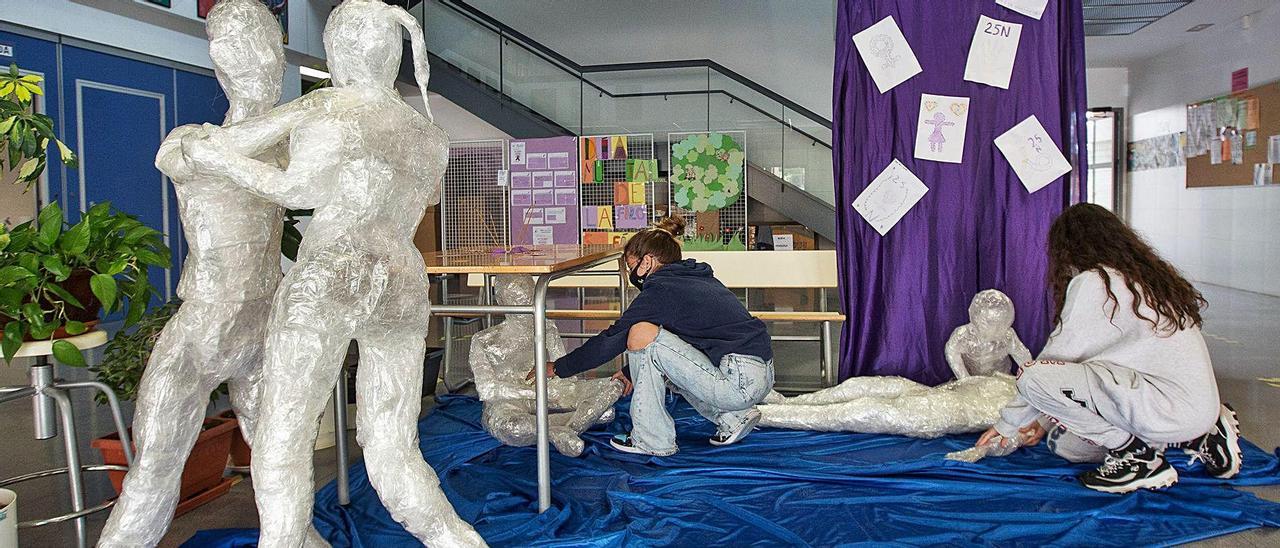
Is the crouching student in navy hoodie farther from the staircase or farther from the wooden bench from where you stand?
the staircase

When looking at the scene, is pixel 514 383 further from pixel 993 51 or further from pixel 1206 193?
pixel 1206 193

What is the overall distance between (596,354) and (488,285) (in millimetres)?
1698

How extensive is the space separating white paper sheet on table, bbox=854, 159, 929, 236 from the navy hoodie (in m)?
1.20

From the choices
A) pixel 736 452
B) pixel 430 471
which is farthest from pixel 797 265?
pixel 430 471

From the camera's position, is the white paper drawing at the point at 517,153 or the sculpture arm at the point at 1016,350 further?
the white paper drawing at the point at 517,153

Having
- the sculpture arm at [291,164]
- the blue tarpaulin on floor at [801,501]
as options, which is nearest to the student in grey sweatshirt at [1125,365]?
the blue tarpaulin on floor at [801,501]

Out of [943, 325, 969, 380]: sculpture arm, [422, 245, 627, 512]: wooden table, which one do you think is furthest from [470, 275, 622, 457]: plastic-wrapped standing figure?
[943, 325, 969, 380]: sculpture arm

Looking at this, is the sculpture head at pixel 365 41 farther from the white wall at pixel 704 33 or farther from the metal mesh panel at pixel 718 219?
the metal mesh panel at pixel 718 219

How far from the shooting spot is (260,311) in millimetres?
2209

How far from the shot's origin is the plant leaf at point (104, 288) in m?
2.21

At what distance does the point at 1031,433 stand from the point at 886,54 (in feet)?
5.96

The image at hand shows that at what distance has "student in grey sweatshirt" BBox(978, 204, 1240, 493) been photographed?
2.69 metres

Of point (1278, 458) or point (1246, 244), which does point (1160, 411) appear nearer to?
point (1278, 458)

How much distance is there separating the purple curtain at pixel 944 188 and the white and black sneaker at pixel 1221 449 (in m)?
1.27
